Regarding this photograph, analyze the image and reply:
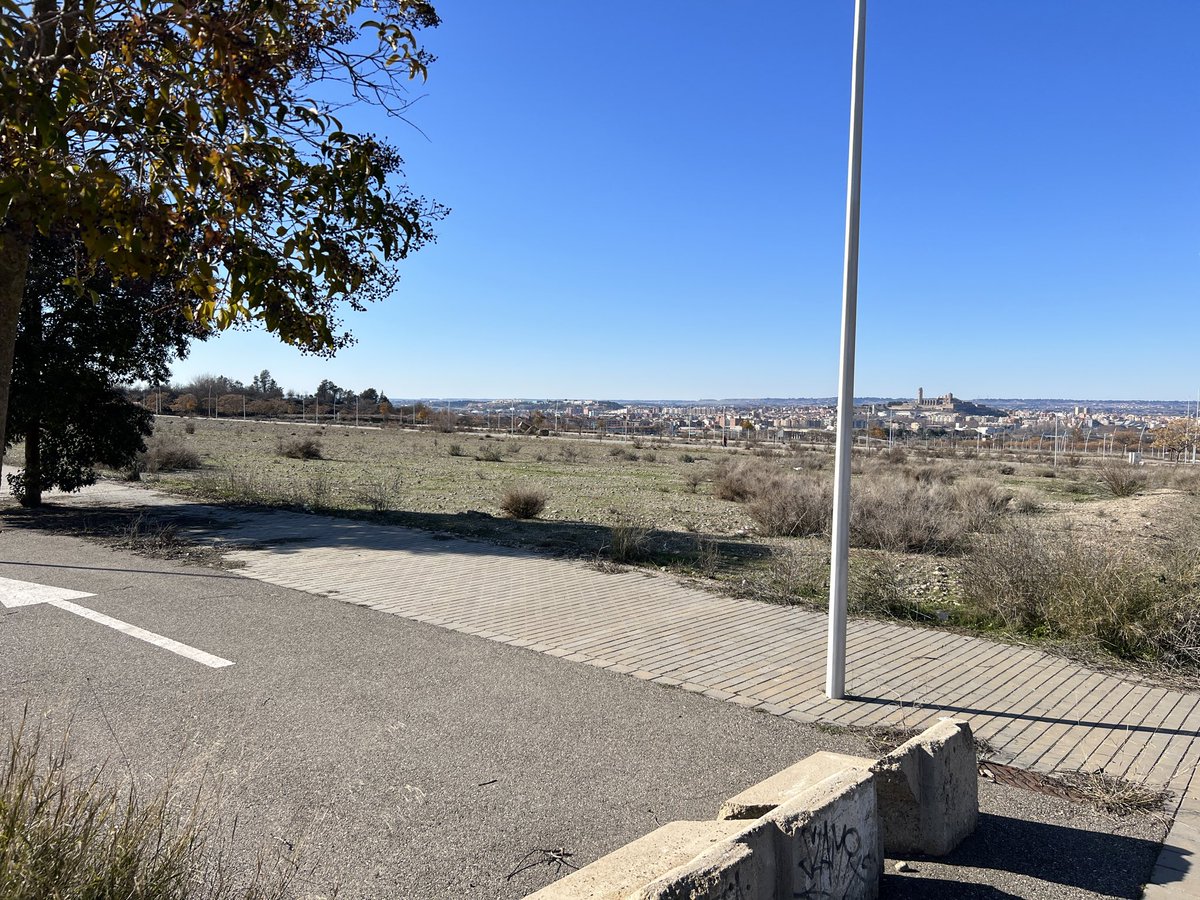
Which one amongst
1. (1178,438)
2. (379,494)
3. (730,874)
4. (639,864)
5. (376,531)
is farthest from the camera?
(1178,438)

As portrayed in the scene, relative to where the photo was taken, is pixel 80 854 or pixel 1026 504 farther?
pixel 1026 504

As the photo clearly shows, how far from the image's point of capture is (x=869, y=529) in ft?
47.5

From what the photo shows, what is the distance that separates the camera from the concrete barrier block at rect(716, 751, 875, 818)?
11.8 feet

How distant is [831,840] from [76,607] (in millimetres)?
7804

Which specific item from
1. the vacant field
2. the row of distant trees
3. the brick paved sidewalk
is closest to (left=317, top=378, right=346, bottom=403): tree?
the row of distant trees

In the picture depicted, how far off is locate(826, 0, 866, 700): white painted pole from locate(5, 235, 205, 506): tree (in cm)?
1099

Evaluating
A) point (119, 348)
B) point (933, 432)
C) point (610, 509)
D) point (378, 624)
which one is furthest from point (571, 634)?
point (933, 432)

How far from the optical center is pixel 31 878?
2381mm

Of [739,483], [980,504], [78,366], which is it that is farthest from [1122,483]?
[78,366]

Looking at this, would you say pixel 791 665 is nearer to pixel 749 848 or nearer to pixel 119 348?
pixel 749 848

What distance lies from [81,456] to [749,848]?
15806 mm

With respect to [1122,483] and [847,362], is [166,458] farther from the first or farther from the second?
[1122,483]

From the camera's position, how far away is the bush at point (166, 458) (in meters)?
25.2

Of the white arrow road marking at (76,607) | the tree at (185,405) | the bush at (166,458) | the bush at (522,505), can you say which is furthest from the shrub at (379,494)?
the tree at (185,405)
